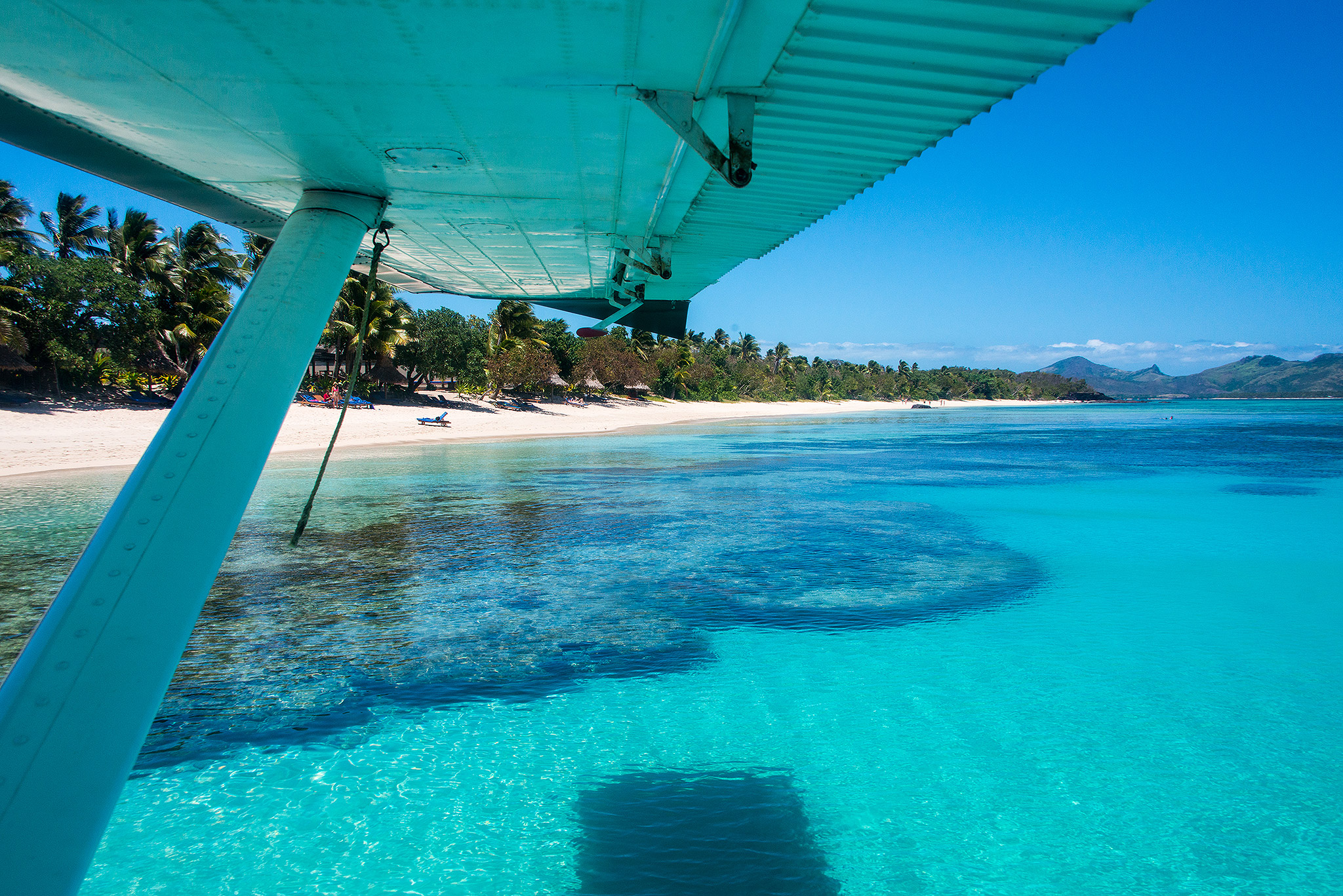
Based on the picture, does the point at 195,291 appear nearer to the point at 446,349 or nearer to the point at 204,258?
the point at 204,258

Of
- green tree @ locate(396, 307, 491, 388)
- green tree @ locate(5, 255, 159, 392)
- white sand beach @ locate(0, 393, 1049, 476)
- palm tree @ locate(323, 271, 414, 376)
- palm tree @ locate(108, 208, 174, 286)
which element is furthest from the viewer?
green tree @ locate(396, 307, 491, 388)

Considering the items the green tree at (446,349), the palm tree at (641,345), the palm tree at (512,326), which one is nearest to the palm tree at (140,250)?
the green tree at (446,349)

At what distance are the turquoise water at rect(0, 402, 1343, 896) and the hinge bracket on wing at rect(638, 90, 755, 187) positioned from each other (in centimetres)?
395

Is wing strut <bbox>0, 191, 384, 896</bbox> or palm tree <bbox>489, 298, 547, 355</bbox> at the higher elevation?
palm tree <bbox>489, 298, 547, 355</bbox>

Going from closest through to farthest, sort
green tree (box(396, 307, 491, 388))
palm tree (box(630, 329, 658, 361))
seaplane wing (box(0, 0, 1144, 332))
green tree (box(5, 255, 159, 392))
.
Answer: seaplane wing (box(0, 0, 1144, 332)), green tree (box(5, 255, 159, 392)), green tree (box(396, 307, 491, 388)), palm tree (box(630, 329, 658, 361))

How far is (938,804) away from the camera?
493cm

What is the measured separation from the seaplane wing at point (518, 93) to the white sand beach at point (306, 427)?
607 inches

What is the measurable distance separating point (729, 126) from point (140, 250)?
4075 cm

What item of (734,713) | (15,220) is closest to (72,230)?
(15,220)

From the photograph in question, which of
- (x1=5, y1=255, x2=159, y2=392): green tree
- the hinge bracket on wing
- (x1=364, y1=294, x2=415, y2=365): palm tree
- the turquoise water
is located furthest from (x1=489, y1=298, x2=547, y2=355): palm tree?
the hinge bracket on wing

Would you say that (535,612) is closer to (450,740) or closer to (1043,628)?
(450,740)

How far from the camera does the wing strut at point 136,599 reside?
1.93 metres

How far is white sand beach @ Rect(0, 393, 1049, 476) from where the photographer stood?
69.6 ft

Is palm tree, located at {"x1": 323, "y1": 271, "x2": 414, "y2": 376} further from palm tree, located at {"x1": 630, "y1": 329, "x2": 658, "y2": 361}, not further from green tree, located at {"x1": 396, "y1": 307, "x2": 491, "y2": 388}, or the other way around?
palm tree, located at {"x1": 630, "y1": 329, "x2": 658, "y2": 361}
